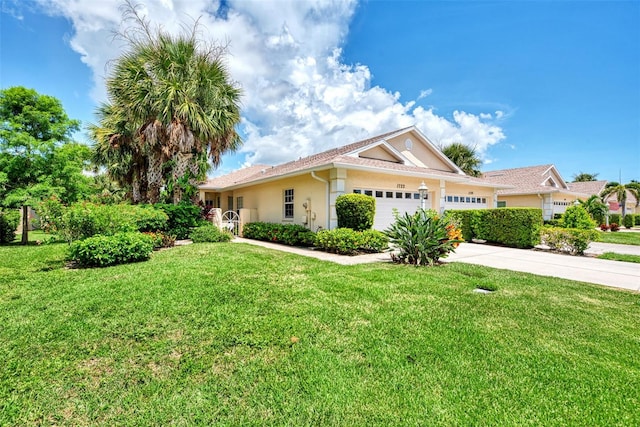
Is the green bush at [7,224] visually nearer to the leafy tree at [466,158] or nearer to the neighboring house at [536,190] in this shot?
the neighboring house at [536,190]

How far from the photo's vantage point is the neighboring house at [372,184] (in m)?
11.5

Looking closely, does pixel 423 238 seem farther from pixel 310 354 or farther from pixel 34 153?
pixel 34 153

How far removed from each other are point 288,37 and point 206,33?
12.2 feet

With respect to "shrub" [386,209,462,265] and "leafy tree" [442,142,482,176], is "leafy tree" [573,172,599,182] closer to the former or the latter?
"leafy tree" [442,142,482,176]

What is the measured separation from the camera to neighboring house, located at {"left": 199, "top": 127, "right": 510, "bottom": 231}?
11.5 m

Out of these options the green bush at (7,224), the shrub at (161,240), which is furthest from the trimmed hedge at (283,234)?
the green bush at (7,224)

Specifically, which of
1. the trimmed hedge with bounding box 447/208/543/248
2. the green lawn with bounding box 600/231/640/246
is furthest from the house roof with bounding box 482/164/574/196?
the trimmed hedge with bounding box 447/208/543/248

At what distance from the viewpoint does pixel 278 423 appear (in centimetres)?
221

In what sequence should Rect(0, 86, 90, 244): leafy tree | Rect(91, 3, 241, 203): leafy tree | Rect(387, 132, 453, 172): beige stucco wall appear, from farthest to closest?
Rect(387, 132, 453, 172): beige stucco wall < Rect(91, 3, 241, 203): leafy tree < Rect(0, 86, 90, 244): leafy tree

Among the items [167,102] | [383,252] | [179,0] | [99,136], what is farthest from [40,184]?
[383,252]

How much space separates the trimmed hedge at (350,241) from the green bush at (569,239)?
6.66 metres

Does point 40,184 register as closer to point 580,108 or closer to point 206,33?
point 206,33

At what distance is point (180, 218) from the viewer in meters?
12.0

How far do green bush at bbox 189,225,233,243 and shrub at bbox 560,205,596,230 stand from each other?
1424cm
